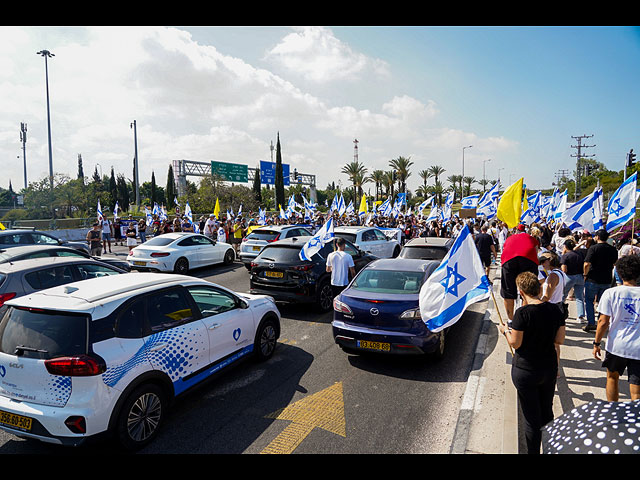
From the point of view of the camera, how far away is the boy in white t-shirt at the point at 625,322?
394 cm

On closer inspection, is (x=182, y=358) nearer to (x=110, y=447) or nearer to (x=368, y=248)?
(x=110, y=447)

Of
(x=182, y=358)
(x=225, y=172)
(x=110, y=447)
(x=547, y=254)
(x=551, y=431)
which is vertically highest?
(x=225, y=172)

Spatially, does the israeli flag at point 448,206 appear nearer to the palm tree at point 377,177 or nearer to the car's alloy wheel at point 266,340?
the car's alloy wheel at point 266,340

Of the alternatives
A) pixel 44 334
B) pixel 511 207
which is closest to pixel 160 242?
pixel 44 334

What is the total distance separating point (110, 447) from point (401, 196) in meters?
27.3

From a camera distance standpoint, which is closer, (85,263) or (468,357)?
(468,357)

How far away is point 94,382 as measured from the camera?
3.59 meters

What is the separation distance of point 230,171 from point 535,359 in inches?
1919

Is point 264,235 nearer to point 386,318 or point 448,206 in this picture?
point 386,318

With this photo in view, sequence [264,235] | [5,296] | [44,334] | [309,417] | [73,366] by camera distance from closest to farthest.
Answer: [73,366] → [44,334] → [309,417] → [5,296] → [264,235]

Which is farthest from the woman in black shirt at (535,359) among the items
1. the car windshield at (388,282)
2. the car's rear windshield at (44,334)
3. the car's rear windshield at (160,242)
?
the car's rear windshield at (160,242)

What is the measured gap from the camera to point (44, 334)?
376cm

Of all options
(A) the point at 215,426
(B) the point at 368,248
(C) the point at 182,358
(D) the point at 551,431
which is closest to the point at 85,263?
(C) the point at 182,358

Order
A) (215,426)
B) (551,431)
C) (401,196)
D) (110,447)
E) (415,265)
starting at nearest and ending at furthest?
(551,431) < (110,447) < (215,426) < (415,265) < (401,196)
